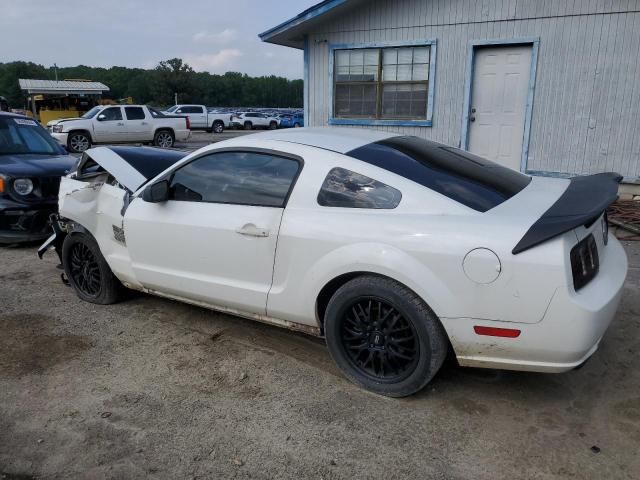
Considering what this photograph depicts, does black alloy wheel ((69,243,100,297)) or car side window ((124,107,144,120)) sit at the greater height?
car side window ((124,107,144,120))

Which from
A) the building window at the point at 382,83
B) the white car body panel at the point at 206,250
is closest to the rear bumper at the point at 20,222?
the white car body panel at the point at 206,250

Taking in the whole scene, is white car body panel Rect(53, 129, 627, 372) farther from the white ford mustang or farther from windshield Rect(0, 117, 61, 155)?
windshield Rect(0, 117, 61, 155)

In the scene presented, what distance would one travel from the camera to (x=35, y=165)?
6512 mm

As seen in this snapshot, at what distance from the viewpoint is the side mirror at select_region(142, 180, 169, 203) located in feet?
12.1

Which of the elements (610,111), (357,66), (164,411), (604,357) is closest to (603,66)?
(610,111)

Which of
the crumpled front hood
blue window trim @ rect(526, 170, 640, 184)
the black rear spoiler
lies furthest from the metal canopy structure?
the black rear spoiler

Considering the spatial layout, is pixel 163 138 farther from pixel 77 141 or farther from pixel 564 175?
pixel 564 175

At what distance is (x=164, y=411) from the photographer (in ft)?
9.68

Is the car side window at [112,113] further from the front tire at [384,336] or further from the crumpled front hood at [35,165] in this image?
the front tire at [384,336]

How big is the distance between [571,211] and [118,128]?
19194 millimetres

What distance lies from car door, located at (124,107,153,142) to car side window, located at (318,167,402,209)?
59.8 ft

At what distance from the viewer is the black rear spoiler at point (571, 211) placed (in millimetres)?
2490

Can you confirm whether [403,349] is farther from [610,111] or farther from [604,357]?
[610,111]

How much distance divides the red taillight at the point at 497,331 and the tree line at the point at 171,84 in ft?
188
